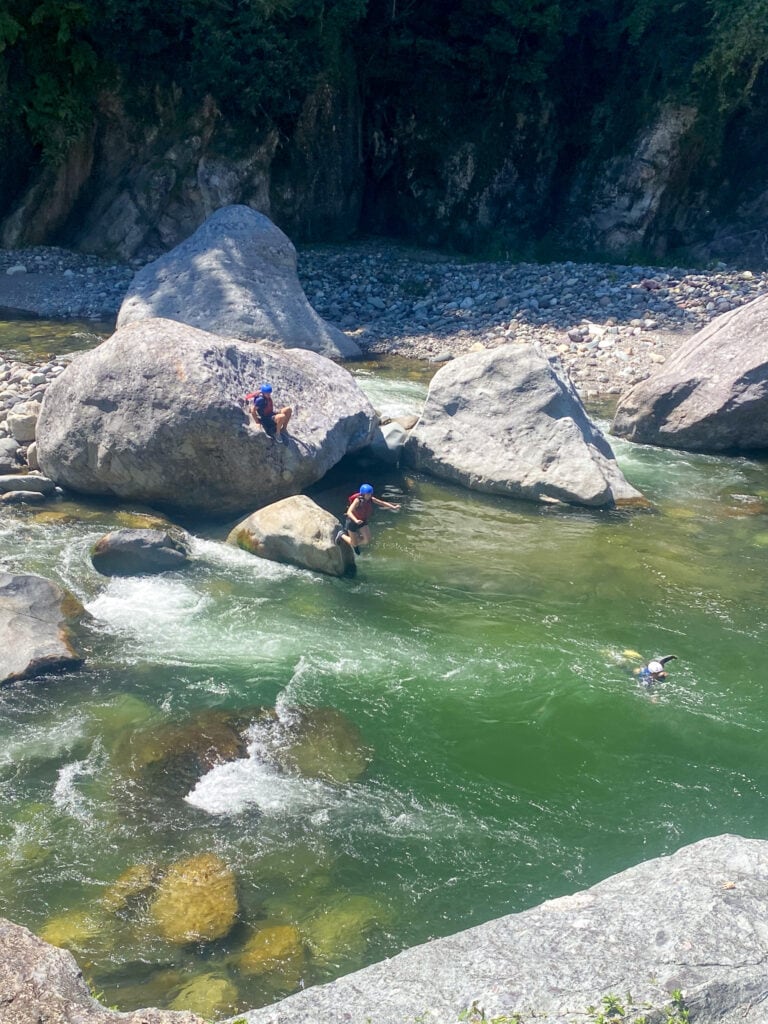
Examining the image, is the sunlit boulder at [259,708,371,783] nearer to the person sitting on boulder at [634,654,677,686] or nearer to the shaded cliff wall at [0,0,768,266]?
the person sitting on boulder at [634,654,677,686]

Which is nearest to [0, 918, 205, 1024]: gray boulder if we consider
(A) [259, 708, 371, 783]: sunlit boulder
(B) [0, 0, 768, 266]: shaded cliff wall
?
(A) [259, 708, 371, 783]: sunlit boulder

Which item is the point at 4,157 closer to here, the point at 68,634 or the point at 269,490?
the point at 269,490

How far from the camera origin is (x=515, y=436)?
12.5 metres

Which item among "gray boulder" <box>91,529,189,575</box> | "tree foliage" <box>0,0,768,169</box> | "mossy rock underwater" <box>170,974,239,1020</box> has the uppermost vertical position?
"tree foliage" <box>0,0,768,169</box>

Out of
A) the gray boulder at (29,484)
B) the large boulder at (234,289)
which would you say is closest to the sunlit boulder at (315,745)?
the gray boulder at (29,484)

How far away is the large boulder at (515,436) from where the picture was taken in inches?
479

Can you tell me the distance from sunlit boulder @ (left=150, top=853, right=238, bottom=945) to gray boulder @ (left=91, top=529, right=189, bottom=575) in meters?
4.12

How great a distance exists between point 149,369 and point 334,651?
3997 mm

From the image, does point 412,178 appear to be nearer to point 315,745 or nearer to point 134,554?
point 134,554

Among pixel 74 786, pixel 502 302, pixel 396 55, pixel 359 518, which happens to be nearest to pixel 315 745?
pixel 74 786

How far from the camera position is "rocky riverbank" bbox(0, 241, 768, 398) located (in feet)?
60.4

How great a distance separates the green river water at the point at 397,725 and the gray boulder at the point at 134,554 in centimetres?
16

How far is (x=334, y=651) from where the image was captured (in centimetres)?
856

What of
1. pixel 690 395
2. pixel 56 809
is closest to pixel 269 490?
pixel 56 809
